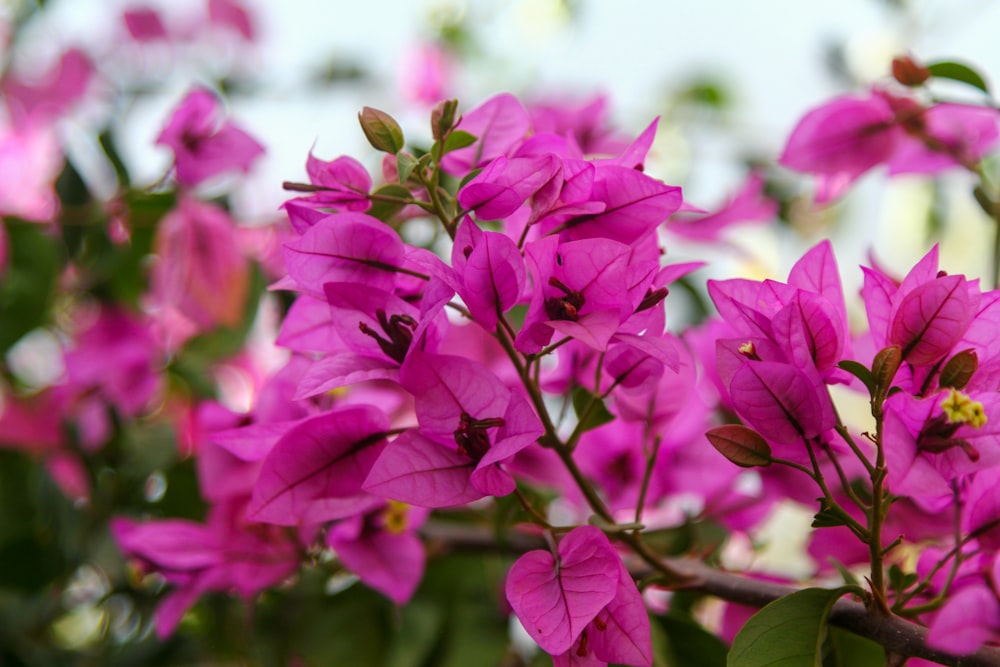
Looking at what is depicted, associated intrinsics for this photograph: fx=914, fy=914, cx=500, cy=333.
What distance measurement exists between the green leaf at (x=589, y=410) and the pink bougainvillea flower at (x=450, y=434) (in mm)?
60

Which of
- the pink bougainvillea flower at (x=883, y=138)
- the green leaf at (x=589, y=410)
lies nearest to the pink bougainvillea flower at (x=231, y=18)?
the pink bougainvillea flower at (x=883, y=138)

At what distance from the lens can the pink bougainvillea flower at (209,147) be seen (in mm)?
636

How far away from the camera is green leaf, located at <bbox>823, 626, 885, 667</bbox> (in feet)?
1.32

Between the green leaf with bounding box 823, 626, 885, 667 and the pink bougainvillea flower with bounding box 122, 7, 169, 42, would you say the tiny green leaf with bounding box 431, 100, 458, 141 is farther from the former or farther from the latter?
the pink bougainvillea flower with bounding box 122, 7, 169, 42

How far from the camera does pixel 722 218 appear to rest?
29.0 inches

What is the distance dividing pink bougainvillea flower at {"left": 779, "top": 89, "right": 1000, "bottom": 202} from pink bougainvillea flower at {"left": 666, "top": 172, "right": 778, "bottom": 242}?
0.09m

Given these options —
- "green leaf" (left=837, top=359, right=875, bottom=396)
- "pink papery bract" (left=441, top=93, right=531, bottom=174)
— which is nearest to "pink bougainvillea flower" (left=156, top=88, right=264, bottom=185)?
"pink papery bract" (left=441, top=93, right=531, bottom=174)

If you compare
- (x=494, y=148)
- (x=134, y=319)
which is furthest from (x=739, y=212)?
(x=134, y=319)

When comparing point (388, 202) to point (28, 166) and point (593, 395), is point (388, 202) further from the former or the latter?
point (28, 166)

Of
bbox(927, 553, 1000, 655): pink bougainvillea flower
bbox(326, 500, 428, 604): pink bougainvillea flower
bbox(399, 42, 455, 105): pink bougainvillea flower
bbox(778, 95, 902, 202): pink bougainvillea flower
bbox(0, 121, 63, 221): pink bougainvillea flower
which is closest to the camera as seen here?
bbox(927, 553, 1000, 655): pink bougainvillea flower

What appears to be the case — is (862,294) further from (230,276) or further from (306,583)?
(230,276)

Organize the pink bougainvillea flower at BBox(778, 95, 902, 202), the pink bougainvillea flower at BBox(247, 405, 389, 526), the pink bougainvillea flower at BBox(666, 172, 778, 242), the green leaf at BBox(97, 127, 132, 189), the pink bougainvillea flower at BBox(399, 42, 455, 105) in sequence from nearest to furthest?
1. the pink bougainvillea flower at BBox(247, 405, 389, 526)
2. the pink bougainvillea flower at BBox(778, 95, 902, 202)
3. the pink bougainvillea flower at BBox(666, 172, 778, 242)
4. the green leaf at BBox(97, 127, 132, 189)
5. the pink bougainvillea flower at BBox(399, 42, 455, 105)

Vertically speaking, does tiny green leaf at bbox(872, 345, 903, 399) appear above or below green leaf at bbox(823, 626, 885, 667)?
above

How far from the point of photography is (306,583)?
70 cm
